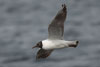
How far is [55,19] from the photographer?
31.9ft

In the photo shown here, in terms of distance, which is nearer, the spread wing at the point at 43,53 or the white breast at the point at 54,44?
the white breast at the point at 54,44

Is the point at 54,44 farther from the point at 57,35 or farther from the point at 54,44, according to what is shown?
the point at 57,35

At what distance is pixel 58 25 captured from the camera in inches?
386

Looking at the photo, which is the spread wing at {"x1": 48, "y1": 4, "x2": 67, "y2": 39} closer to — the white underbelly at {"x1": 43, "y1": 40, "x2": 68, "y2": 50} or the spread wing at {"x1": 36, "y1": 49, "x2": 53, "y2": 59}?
the white underbelly at {"x1": 43, "y1": 40, "x2": 68, "y2": 50}

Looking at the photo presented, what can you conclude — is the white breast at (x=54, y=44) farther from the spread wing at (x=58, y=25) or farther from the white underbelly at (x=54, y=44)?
the spread wing at (x=58, y=25)

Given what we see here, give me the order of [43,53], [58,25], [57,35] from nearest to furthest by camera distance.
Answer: [58,25] < [57,35] < [43,53]

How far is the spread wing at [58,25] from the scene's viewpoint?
9.70 m

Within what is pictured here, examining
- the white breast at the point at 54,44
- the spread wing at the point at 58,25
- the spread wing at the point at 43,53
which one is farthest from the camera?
the spread wing at the point at 43,53

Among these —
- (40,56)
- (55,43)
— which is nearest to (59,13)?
(55,43)

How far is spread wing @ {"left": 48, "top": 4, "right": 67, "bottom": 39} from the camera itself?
9.70 m

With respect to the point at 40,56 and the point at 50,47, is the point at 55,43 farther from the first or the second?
the point at 40,56

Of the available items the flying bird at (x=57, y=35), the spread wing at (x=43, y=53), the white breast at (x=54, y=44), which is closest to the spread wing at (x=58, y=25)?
the flying bird at (x=57, y=35)

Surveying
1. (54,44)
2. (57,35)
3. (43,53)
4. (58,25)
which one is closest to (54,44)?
(54,44)

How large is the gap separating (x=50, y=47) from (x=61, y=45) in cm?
30
